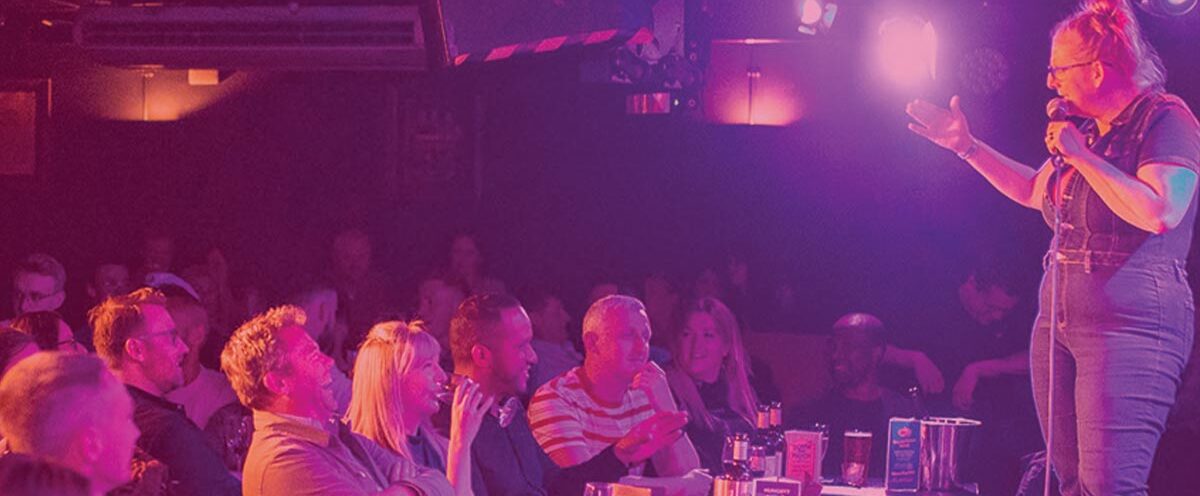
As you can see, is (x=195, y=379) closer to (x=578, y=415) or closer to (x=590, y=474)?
(x=578, y=415)

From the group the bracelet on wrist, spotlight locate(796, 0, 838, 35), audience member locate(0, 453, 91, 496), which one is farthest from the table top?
spotlight locate(796, 0, 838, 35)

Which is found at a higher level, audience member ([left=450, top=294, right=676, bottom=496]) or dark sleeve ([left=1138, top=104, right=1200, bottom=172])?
dark sleeve ([left=1138, top=104, right=1200, bottom=172])

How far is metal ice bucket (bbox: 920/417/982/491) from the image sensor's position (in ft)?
13.6

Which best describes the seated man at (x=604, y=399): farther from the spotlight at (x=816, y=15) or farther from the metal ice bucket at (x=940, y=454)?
the spotlight at (x=816, y=15)

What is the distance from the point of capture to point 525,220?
9609 millimetres

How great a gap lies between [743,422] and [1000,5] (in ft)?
10.2

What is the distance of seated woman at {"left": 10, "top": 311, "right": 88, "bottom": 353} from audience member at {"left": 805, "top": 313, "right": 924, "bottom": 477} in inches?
119

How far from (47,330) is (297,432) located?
5.10 feet

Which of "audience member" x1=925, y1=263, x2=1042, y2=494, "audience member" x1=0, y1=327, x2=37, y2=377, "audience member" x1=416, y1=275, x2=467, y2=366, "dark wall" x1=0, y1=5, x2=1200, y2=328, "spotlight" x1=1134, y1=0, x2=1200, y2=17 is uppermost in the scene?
"spotlight" x1=1134, y1=0, x2=1200, y2=17

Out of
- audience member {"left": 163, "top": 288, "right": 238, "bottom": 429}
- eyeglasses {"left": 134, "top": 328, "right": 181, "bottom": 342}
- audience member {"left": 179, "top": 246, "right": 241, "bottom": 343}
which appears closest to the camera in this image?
eyeglasses {"left": 134, "top": 328, "right": 181, "bottom": 342}

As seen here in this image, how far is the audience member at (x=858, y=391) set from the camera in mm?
6492

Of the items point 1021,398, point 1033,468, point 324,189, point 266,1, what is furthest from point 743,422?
point 324,189

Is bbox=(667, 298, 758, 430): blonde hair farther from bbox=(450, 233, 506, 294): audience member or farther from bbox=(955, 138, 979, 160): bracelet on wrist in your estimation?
bbox=(955, 138, 979, 160): bracelet on wrist

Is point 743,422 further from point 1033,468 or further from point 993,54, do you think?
point 993,54
